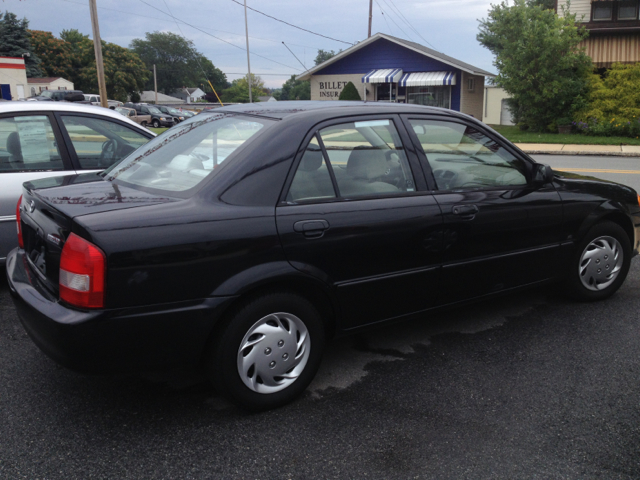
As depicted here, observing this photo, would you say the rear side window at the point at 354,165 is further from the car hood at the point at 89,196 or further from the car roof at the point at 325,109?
the car hood at the point at 89,196

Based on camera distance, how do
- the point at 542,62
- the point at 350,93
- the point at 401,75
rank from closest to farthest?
the point at 542,62
the point at 350,93
the point at 401,75

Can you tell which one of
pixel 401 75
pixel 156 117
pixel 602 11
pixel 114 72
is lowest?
pixel 156 117

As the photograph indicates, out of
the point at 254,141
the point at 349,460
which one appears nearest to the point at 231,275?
the point at 254,141

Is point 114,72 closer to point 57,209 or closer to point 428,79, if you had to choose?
point 428,79

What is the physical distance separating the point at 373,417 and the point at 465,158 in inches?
74.1

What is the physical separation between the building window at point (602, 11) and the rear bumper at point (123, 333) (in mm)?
27276

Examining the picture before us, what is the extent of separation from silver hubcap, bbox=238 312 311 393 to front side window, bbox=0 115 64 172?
291cm

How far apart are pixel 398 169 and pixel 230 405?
1.71 metres

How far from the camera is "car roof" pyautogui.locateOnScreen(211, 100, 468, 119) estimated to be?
3377 mm

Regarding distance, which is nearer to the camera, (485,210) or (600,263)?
(485,210)

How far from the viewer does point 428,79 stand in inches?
1308

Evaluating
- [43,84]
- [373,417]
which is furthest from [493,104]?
[43,84]

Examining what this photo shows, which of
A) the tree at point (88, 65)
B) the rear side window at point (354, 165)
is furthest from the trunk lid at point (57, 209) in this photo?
the tree at point (88, 65)

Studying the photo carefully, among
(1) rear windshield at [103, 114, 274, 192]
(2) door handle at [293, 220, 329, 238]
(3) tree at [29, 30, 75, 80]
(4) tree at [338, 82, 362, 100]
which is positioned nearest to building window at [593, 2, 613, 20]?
(4) tree at [338, 82, 362, 100]
